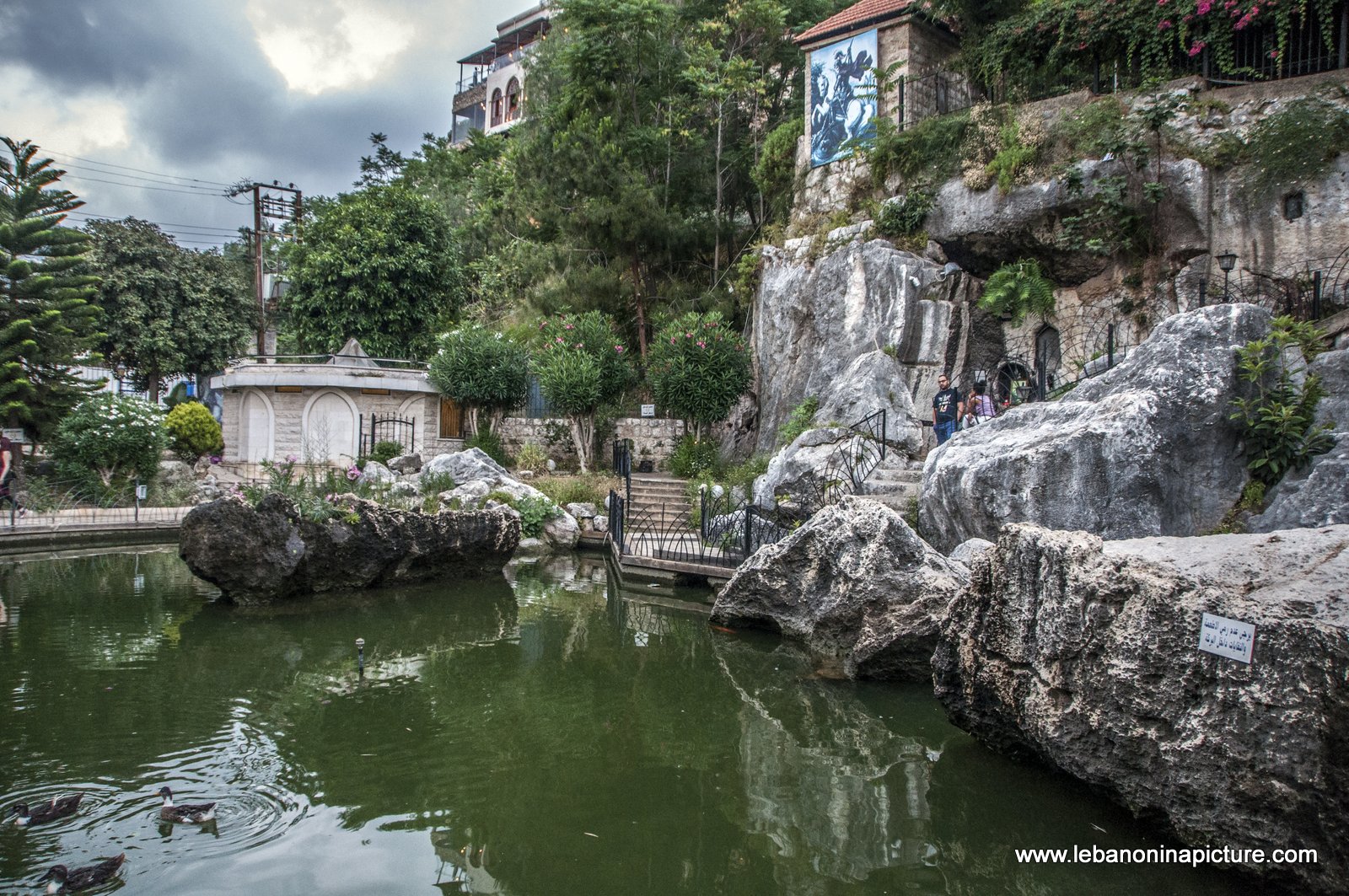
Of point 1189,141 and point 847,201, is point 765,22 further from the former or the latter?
point 1189,141

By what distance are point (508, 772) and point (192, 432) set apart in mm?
25642

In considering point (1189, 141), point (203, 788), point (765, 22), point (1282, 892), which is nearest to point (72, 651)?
point (203, 788)

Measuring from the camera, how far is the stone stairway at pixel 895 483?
45.6 ft

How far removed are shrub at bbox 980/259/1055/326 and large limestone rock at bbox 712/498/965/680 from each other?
10.8 meters

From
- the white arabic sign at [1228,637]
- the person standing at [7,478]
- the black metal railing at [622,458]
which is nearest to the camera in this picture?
the white arabic sign at [1228,637]

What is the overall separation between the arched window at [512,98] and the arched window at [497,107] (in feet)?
1.91

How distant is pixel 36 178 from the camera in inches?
1017

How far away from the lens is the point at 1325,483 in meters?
9.24

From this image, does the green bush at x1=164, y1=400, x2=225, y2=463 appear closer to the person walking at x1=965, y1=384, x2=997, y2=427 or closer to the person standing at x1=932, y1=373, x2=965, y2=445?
the person standing at x1=932, y1=373, x2=965, y2=445

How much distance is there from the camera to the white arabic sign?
487cm

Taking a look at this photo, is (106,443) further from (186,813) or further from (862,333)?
(186,813)

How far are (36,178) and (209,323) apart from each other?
9316 mm

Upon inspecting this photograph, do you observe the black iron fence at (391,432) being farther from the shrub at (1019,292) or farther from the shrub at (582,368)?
the shrub at (1019,292)

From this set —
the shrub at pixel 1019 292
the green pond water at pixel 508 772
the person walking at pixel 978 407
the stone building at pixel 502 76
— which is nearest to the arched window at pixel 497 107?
the stone building at pixel 502 76
